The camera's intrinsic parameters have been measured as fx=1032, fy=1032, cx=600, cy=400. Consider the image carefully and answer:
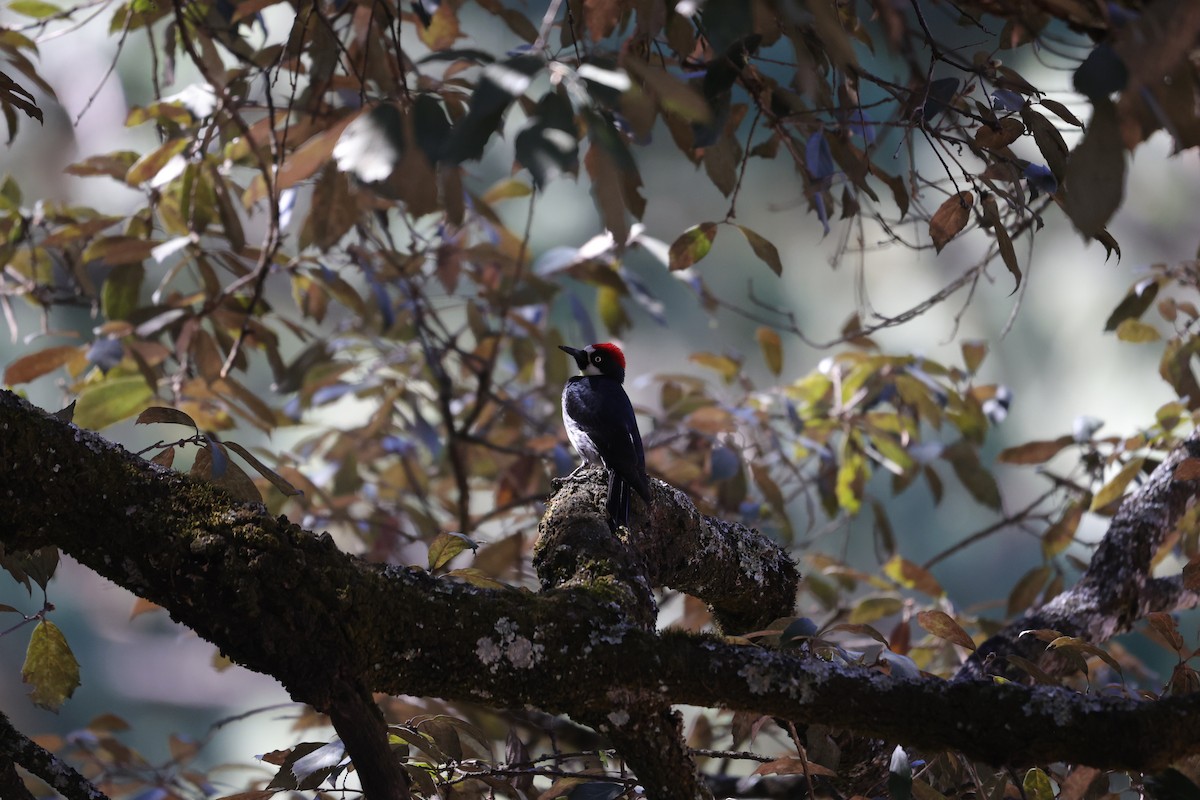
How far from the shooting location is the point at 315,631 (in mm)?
1079

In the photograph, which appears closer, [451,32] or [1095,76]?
[1095,76]

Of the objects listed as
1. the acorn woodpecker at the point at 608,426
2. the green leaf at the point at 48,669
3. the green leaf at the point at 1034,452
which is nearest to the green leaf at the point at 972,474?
the green leaf at the point at 1034,452

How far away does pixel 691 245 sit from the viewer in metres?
1.70

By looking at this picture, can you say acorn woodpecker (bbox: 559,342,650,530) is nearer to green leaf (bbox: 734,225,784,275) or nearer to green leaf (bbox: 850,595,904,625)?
green leaf (bbox: 734,225,784,275)

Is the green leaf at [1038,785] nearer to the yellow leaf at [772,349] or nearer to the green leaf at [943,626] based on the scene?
the green leaf at [943,626]

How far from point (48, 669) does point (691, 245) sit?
1.12 m

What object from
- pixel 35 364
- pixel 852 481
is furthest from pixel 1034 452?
pixel 35 364

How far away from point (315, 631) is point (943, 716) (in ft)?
2.23

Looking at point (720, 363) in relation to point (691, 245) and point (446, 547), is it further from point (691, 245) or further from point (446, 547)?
point (446, 547)

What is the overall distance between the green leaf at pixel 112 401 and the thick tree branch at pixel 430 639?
3.83ft

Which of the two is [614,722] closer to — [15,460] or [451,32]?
[15,460]

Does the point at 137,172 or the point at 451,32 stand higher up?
the point at 451,32

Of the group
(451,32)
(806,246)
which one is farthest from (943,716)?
(806,246)

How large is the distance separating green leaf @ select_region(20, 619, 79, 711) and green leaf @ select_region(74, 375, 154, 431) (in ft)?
3.08
